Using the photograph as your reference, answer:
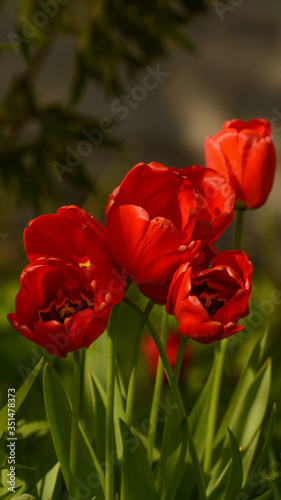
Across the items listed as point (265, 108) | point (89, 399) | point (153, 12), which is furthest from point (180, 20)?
point (265, 108)

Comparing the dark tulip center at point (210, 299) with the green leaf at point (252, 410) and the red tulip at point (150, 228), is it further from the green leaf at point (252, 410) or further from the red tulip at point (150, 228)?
the green leaf at point (252, 410)

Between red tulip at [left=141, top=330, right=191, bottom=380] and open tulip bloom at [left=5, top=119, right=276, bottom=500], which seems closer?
open tulip bloom at [left=5, top=119, right=276, bottom=500]

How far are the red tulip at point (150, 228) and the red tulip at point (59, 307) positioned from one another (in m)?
0.02

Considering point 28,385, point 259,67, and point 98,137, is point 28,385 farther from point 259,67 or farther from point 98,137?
point 259,67

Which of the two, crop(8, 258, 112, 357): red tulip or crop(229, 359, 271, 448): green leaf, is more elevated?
crop(8, 258, 112, 357): red tulip

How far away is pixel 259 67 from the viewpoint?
6.41 feet

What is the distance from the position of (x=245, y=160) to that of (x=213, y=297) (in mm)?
140

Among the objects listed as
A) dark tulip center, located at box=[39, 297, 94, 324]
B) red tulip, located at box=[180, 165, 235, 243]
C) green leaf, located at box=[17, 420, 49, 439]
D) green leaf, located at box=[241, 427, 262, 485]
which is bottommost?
green leaf, located at box=[241, 427, 262, 485]

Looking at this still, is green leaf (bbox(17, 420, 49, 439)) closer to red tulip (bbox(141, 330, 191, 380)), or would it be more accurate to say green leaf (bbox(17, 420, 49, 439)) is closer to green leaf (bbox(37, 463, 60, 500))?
green leaf (bbox(37, 463, 60, 500))

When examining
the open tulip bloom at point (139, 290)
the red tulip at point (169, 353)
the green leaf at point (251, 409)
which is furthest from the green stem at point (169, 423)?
the red tulip at point (169, 353)

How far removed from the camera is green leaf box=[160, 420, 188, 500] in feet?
1.24

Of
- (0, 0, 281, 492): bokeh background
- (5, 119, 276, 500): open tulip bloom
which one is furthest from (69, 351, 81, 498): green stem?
(0, 0, 281, 492): bokeh background

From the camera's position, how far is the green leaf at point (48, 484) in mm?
407

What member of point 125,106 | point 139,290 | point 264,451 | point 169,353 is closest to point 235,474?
point 264,451
